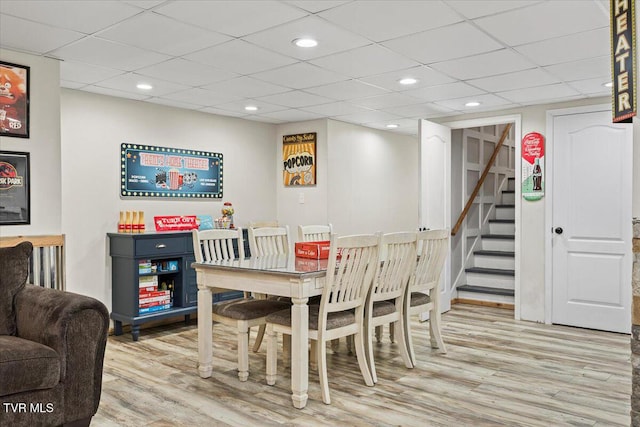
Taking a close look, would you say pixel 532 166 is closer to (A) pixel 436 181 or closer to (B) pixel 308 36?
(A) pixel 436 181

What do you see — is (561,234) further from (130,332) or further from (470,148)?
(130,332)

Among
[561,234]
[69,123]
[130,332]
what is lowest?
[130,332]

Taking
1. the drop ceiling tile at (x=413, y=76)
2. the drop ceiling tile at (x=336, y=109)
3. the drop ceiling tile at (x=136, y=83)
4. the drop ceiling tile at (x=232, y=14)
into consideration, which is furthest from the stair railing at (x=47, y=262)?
the drop ceiling tile at (x=336, y=109)

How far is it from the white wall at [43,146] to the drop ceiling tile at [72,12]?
2.69ft

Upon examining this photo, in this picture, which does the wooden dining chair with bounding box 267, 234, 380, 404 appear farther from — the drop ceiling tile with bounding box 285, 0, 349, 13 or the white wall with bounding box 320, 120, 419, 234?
the white wall with bounding box 320, 120, 419, 234

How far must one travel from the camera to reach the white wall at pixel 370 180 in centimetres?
636

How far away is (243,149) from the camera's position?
6.25 meters

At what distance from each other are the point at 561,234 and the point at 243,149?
3.66m

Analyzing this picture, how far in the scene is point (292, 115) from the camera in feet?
19.7

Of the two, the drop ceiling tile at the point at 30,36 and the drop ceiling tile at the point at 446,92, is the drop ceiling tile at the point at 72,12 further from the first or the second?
the drop ceiling tile at the point at 446,92

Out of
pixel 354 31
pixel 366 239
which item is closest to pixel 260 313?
pixel 366 239

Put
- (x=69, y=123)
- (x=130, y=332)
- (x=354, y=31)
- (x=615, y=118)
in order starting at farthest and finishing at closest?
(x=130, y=332) → (x=69, y=123) → (x=354, y=31) → (x=615, y=118)

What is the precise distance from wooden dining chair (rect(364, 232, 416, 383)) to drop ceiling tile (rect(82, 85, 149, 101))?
9.49 ft

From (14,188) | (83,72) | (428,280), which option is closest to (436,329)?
(428,280)
